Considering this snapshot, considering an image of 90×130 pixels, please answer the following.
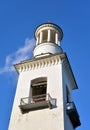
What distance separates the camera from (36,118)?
2070 cm

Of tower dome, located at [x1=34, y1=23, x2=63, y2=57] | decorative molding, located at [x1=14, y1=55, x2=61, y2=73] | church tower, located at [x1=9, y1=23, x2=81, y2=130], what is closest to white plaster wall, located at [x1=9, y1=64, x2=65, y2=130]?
church tower, located at [x1=9, y1=23, x2=81, y2=130]

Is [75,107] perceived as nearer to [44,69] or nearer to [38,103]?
[38,103]

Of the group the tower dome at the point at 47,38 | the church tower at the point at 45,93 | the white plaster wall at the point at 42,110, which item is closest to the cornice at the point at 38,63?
the church tower at the point at 45,93

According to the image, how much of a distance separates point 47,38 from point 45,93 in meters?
7.41

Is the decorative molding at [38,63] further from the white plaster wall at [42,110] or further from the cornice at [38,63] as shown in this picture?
the white plaster wall at [42,110]

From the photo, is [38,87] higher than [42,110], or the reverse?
[38,87]

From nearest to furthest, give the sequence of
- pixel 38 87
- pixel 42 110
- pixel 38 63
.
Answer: pixel 42 110
pixel 38 87
pixel 38 63

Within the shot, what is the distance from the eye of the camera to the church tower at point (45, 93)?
67.2 ft

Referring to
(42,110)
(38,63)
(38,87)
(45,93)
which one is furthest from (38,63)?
(42,110)

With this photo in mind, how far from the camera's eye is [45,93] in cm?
2461

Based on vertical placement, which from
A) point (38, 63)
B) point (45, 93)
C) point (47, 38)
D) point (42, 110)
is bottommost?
point (42, 110)

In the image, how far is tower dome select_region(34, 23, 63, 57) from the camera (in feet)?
91.8

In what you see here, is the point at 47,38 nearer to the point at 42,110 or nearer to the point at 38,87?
the point at 38,87

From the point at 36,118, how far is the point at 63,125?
6.94 ft
